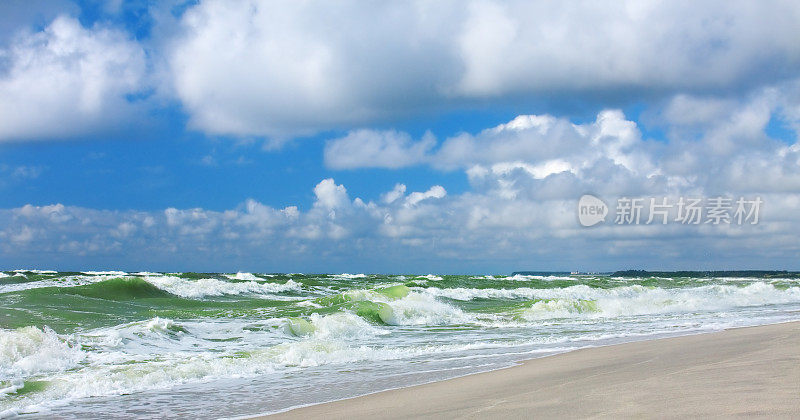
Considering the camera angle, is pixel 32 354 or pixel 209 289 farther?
pixel 209 289

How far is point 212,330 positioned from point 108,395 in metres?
7.12

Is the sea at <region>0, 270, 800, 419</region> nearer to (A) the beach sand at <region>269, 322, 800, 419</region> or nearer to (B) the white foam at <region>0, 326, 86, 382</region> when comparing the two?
(B) the white foam at <region>0, 326, 86, 382</region>

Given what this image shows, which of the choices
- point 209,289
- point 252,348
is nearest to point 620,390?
point 252,348

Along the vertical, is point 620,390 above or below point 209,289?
below

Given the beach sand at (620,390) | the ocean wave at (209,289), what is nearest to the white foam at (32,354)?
the beach sand at (620,390)

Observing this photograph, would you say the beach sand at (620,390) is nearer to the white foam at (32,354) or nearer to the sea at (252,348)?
the sea at (252,348)

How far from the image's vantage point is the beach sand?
14.5ft

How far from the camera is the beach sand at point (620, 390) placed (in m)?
4.43

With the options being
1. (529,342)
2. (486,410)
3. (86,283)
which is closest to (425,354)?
(529,342)

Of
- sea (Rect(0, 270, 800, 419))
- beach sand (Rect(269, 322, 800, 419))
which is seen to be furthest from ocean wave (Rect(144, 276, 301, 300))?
beach sand (Rect(269, 322, 800, 419))

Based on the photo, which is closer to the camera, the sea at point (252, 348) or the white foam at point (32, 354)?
the sea at point (252, 348)

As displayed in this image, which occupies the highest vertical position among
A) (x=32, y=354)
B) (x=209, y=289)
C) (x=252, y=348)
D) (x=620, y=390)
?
(x=209, y=289)

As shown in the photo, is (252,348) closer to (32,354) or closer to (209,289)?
(32,354)

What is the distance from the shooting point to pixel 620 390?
18.1ft
